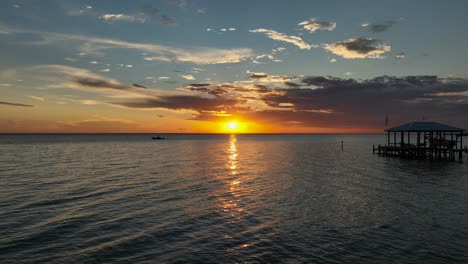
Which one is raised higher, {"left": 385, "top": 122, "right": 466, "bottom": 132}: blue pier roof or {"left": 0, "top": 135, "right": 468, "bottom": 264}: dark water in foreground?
{"left": 385, "top": 122, "right": 466, "bottom": 132}: blue pier roof

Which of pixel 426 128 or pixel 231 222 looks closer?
pixel 231 222

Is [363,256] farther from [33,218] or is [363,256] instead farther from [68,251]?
[33,218]

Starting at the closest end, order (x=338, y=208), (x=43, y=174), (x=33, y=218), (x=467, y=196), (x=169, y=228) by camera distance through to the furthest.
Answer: (x=169, y=228)
(x=33, y=218)
(x=338, y=208)
(x=467, y=196)
(x=43, y=174)

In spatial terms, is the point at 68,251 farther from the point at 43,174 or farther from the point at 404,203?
the point at 43,174

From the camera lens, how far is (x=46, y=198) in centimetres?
2373

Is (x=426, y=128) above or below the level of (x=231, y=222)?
above

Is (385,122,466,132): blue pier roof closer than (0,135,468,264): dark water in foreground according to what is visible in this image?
No

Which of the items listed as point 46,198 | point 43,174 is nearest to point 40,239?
point 46,198

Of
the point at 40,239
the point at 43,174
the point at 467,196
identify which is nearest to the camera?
the point at 40,239

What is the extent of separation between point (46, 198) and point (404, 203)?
2678cm

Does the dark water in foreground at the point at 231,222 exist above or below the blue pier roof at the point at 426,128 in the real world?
below

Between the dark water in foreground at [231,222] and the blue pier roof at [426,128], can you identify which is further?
the blue pier roof at [426,128]

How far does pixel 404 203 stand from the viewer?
22.7 meters

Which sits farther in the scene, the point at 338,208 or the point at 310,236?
the point at 338,208
